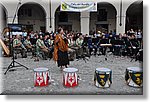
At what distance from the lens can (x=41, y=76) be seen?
6.67 m

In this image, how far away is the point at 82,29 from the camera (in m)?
24.9

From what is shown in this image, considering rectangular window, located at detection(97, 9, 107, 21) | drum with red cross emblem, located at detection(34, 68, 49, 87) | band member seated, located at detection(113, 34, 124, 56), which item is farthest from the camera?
rectangular window, located at detection(97, 9, 107, 21)

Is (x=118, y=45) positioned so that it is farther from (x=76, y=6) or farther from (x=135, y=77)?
(x=76, y=6)

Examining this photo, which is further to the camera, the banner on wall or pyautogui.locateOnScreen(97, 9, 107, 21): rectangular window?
pyautogui.locateOnScreen(97, 9, 107, 21): rectangular window

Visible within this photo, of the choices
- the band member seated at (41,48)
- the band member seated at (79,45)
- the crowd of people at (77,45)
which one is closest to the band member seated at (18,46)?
the crowd of people at (77,45)

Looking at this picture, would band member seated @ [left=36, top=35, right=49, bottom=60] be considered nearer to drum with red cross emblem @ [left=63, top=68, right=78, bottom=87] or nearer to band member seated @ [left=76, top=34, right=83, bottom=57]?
band member seated @ [left=76, top=34, right=83, bottom=57]

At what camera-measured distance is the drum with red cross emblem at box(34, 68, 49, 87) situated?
6.57 m

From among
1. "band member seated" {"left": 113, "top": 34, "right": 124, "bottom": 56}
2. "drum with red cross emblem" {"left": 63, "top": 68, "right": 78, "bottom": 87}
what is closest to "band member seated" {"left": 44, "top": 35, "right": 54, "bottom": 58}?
"band member seated" {"left": 113, "top": 34, "right": 124, "bottom": 56}

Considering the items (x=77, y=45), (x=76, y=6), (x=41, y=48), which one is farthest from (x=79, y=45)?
(x=76, y=6)

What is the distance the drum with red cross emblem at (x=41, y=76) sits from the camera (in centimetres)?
657

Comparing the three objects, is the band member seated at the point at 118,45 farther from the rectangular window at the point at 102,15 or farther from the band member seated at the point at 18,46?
A: the rectangular window at the point at 102,15

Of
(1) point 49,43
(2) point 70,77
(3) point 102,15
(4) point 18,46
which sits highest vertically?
(3) point 102,15

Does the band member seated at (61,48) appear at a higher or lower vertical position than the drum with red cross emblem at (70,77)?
higher

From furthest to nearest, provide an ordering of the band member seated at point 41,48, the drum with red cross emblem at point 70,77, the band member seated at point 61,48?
the band member seated at point 41,48 → the band member seated at point 61,48 → the drum with red cross emblem at point 70,77
